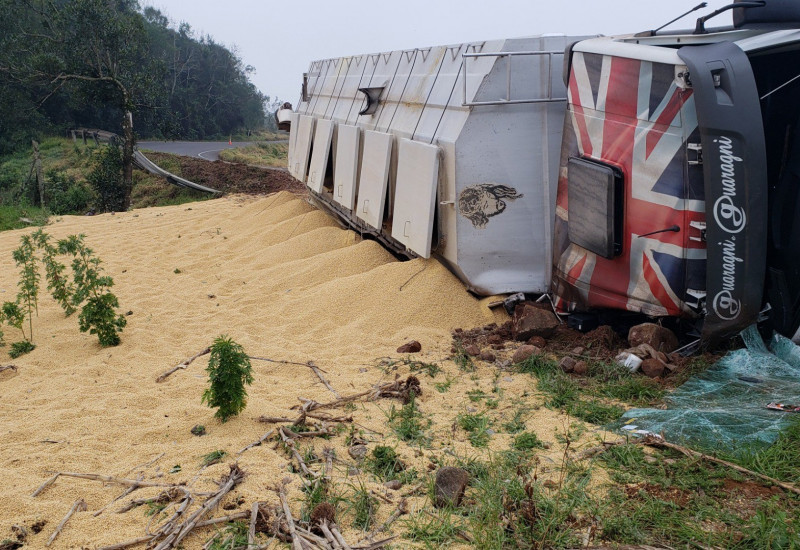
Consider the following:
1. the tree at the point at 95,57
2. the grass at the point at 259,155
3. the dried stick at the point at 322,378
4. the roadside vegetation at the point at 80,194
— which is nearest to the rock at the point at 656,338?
the dried stick at the point at 322,378

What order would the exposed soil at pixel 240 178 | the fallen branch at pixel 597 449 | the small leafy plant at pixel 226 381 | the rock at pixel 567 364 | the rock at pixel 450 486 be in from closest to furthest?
the rock at pixel 450 486 < the fallen branch at pixel 597 449 < the small leafy plant at pixel 226 381 < the rock at pixel 567 364 < the exposed soil at pixel 240 178

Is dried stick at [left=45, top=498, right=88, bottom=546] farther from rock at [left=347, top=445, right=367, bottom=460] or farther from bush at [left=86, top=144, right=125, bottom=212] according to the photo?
bush at [left=86, top=144, right=125, bottom=212]

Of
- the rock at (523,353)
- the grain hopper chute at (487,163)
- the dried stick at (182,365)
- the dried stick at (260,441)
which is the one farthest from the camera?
the grain hopper chute at (487,163)

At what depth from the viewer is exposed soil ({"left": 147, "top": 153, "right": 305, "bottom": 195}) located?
17.7m

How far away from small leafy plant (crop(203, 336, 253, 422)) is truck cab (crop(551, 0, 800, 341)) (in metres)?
2.70

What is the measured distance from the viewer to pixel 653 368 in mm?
5172

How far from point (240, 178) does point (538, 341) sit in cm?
1448

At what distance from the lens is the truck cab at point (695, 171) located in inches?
191

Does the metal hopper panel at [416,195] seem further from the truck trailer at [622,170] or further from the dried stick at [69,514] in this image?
the dried stick at [69,514]

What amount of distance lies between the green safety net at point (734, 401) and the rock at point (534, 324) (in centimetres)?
135

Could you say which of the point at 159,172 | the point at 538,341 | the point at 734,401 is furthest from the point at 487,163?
the point at 159,172

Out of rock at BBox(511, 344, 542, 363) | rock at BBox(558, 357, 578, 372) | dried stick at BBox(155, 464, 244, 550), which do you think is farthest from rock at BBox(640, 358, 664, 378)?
dried stick at BBox(155, 464, 244, 550)

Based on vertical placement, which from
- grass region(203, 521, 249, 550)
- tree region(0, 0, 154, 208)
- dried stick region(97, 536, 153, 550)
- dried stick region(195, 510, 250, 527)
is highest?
tree region(0, 0, 154, 208)

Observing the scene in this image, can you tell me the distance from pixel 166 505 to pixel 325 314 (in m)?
3.61
